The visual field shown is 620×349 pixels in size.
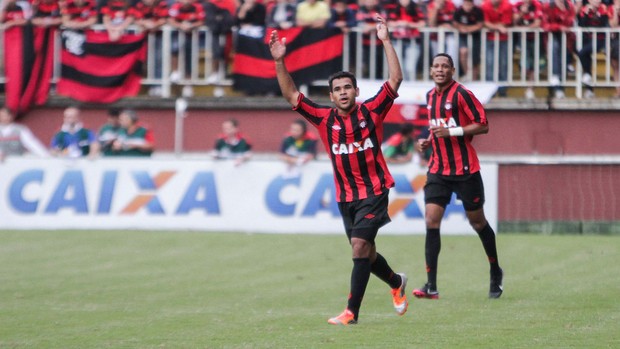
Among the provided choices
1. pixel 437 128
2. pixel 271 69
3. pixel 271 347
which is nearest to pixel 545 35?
pixel 271 69

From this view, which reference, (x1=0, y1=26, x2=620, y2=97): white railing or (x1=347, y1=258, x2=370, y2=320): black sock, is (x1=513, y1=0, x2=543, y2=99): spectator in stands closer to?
(x1=0, y1=26, x2=620, y2=97): white railing

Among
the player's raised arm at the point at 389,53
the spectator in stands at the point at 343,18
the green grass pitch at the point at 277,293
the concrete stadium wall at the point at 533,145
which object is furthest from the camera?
the spectator in stands at the point at 343,18

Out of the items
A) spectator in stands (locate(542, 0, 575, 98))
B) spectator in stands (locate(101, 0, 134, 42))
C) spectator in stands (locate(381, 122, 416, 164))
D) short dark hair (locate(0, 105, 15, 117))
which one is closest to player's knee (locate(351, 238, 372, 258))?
spectator in stands (locate(381, 122, 416, 164))

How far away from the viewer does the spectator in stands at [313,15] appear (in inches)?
891

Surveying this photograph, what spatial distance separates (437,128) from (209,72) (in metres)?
11.8

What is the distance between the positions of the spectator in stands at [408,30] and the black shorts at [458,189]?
9849 millimetres

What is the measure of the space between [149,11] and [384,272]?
1325 cm

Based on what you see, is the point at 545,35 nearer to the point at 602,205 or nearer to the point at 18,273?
the point at 602,205

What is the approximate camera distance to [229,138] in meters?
21.3

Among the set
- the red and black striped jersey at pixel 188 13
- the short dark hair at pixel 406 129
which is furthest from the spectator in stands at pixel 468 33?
the red and black striped jersey at pixel 188 13

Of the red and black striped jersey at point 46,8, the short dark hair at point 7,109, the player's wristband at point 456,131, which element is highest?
the red and black striped jersey at point 46,8

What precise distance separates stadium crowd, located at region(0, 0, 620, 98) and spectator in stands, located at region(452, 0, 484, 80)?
17 mm

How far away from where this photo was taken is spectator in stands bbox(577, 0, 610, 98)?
22125mm

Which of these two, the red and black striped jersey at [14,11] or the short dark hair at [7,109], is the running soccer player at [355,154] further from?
the red and black striped jersey at [14,11]
